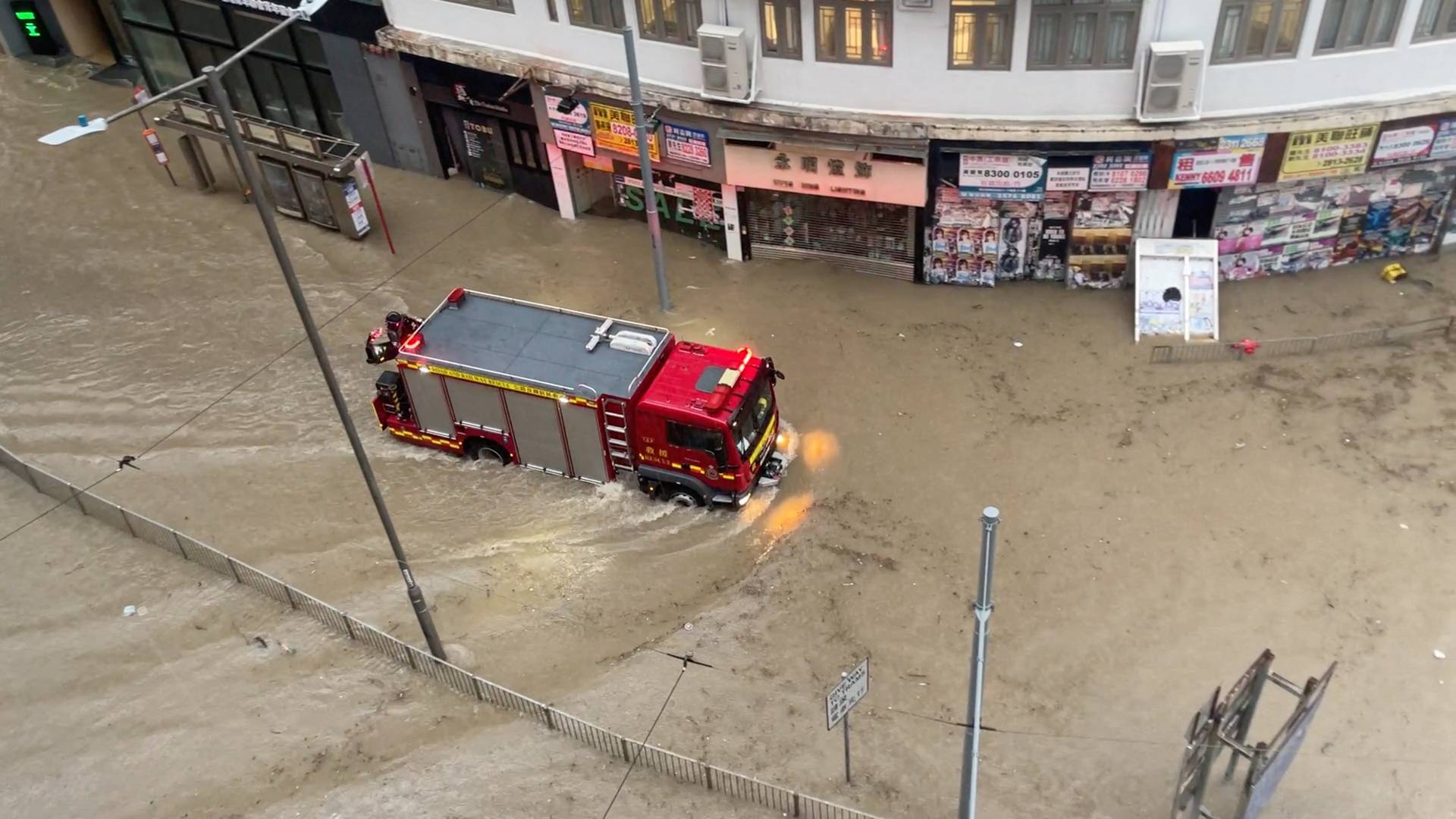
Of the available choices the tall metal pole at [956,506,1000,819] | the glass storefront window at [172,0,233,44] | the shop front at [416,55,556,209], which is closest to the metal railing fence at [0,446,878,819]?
the tall metal pole at [956,506,1000,819]

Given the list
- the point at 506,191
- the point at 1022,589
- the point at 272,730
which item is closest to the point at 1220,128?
the point at 1022,589

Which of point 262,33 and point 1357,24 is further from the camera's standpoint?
point 262,33

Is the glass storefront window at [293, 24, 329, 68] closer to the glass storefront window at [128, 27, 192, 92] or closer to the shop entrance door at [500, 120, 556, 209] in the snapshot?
the glass storefront window at [128, 27, 192, 92]

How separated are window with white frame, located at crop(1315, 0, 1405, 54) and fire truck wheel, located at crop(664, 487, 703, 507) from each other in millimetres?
13707

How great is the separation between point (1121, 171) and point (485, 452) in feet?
43.8

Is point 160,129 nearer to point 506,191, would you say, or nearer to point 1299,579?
point 506,191

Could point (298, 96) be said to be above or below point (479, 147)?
above

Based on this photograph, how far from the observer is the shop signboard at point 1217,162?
67.9ft

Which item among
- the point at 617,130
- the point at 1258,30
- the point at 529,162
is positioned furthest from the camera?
the point at 529,162

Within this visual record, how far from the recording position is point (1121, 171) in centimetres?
2127

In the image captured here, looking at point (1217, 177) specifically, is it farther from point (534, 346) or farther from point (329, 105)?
point (329, 105)

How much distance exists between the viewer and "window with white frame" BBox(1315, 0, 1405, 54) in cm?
1920

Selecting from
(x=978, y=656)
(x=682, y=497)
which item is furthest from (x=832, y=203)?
(x=978, y=656)

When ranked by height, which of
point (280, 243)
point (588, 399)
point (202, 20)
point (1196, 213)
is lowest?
point (1196, 213)
